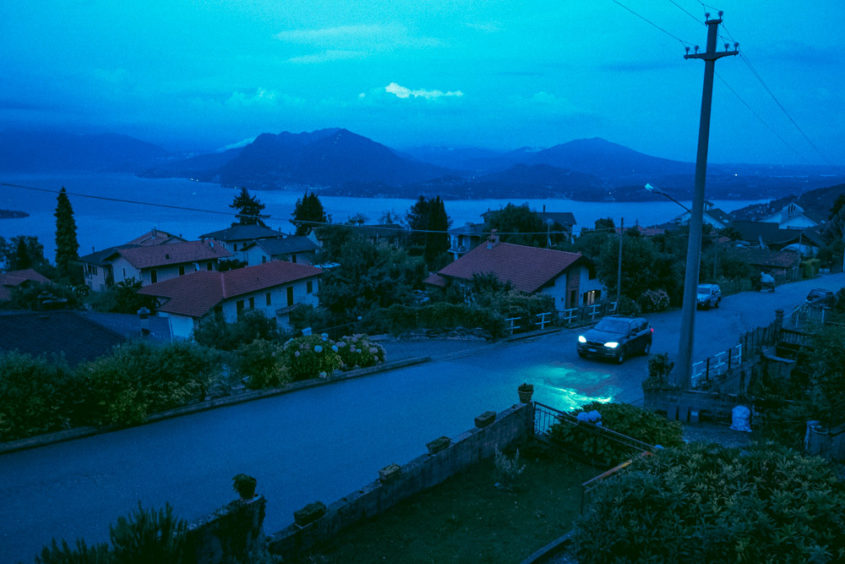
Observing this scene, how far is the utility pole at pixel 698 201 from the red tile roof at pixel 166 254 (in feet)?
179

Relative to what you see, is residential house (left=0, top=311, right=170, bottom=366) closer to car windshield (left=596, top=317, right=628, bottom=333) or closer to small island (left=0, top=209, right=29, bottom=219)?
car windshield (left=596, top=317, right=628, bottom=333)

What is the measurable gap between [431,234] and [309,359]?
62904 millimetres

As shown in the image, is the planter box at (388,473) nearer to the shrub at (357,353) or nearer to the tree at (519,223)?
the shrub at (357,353)

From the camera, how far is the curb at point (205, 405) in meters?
9.02

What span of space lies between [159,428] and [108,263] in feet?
197

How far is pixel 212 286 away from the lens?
122 ft

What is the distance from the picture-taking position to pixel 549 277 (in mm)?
30219

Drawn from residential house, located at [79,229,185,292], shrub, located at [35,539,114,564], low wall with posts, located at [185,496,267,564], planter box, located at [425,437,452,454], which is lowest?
residential house, located at [79,229,185,292]

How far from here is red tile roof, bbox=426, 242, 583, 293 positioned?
30625 millimetres

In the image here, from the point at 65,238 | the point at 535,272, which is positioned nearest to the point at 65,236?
the point at 65,238

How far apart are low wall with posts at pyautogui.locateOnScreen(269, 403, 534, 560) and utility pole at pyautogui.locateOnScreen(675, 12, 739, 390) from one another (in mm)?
4832

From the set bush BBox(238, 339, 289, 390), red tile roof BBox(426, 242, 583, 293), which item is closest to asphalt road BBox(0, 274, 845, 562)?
bush BBox(238, 339, 289, 390)

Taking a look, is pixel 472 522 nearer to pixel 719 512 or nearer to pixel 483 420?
pixel 483 420

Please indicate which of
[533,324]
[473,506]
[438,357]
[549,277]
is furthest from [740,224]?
[473,506]
